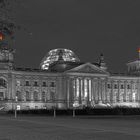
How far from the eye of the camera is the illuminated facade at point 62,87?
153m

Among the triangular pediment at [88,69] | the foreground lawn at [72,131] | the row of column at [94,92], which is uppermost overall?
the triangular pediment at [88,69]

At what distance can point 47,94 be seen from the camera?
163500 millimetres

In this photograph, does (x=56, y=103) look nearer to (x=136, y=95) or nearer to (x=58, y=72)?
(x=58, y=72)

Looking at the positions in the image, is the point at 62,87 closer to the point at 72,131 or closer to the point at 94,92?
the point at 94,92

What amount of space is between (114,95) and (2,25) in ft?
539

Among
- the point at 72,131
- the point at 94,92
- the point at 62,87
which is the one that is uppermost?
the point at 62,87

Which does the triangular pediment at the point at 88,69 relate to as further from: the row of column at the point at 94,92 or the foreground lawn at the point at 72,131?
the foreground lawn at the point at 72,131

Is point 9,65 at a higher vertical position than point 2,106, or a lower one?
higher

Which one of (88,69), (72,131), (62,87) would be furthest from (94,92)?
(72,131)

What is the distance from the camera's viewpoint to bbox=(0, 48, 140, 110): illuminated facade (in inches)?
6011

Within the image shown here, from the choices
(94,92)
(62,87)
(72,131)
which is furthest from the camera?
(94,92)

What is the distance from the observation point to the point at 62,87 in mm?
165500

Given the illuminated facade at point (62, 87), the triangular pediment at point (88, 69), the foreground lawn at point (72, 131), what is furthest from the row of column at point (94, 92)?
the foreground lawn at point (72, 131)

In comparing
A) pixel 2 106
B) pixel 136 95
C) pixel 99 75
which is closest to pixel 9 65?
pixel 2 106
